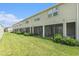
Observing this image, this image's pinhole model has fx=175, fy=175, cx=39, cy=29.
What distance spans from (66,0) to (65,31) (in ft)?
11.1

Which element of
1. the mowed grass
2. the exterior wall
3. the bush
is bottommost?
the mowed grass

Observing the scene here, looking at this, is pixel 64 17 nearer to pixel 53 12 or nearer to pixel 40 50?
pixel 53 12

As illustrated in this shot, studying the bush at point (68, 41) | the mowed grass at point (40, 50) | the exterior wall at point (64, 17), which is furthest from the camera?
the exterior wall at point (64, 17)

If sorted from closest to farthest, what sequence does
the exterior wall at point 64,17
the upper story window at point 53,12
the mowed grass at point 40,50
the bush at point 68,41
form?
the mowed grass at point 40,50 < the bush at point 68,41 < the exterior wall at point 64,17 < the upper story window at point 53,12

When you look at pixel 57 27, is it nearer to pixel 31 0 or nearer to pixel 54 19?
pixel 54 19

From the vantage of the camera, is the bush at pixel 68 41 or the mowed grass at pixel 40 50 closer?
the mowed grass at pixel 40 50

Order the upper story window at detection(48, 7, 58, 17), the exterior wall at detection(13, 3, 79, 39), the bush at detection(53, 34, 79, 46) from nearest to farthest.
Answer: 1. the bush at detection(53, 34, 79, 46)
2. the exterior wall at detection(13, 3, 79, 39)
3. the upper story window at detection(48, 7, 58, 17)

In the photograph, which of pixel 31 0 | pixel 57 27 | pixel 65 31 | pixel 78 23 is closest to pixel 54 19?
pixel 57 27

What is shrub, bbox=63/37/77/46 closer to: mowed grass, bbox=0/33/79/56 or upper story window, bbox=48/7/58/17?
mowed grass, bbox=0/33/79/56

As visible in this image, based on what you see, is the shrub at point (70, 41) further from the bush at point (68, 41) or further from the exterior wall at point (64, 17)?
the exterior wall at point (64, 17)

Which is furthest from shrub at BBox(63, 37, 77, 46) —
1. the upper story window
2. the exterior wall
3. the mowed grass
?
the upper story window

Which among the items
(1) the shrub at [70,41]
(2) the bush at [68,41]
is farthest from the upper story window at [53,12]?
(1) the shrub at [70,41]

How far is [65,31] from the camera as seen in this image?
14.4 metres

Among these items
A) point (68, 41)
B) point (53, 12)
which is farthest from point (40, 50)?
point (53, 12)
